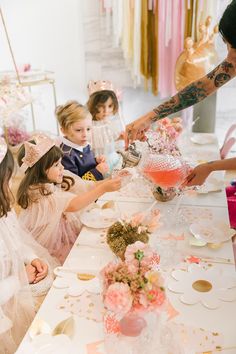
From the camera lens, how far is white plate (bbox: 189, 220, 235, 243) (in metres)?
1.44

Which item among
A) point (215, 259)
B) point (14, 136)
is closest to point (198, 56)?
point (14, 136)

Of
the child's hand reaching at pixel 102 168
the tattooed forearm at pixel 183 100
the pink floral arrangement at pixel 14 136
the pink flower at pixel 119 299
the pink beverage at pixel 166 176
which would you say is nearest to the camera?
the pink flower at pixel 119 299

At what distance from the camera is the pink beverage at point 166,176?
1.57m

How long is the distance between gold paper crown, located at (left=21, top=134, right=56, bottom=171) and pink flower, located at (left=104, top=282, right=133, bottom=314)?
3.24 ft

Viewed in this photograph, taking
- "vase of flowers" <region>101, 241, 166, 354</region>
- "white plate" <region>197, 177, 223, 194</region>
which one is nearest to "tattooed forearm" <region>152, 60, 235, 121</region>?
"white plate" <region>197, 177, 223, 194</region>

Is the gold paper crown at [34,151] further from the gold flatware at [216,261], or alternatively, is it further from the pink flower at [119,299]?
the pink flower at [119,299]

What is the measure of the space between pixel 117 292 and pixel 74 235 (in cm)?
102

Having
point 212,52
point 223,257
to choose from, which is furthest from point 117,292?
point 212,52

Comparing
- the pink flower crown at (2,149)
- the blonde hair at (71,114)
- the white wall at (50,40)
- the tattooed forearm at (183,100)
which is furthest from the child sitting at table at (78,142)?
the white wall at (50,40)

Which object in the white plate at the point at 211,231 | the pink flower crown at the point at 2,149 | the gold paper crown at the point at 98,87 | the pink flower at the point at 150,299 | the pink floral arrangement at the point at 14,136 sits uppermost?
the pink flower crown at the point at 2,149

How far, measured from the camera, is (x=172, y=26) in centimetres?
360

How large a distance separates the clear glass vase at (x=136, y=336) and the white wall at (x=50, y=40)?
338 cm

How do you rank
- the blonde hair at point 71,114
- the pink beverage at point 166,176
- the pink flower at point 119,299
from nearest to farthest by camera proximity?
the pink flower at point 119,299
the pink beverage at point 166,176
the blonde hair at point 71,114

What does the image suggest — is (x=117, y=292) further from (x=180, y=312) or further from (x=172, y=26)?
(x=172, y=26)
